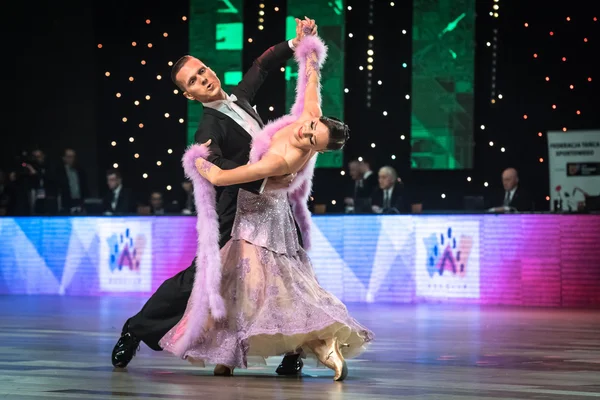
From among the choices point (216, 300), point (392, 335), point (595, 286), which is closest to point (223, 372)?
point (216, 300)

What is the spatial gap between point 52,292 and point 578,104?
6230 millimetres

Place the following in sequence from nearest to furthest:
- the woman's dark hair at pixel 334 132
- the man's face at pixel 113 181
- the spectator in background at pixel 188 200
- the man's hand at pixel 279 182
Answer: the woman's dark hair at pixel 334 132
the man's hand at pixel 279 182
the spectator in background at pixel 188 200
the man's face at pixel 113 181

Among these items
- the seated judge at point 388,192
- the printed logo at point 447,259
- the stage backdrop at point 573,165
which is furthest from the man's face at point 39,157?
the stage backdrop at point 573,165

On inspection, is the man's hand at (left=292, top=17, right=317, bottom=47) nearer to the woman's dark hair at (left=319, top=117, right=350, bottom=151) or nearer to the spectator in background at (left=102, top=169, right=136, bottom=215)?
the woman's dark hair at (left=319, top=117, right=350, bottom=151)

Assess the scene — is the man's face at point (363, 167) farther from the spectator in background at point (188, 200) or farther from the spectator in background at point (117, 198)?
the spectator in background at point (117, 198)

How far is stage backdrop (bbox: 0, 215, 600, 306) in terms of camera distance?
31.8 feet

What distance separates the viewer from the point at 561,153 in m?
Result: 12.5

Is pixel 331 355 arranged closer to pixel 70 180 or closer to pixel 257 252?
pixel 257 252

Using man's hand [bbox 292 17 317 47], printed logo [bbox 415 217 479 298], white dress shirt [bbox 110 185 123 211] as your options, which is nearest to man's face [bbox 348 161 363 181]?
printed logo [bbox 415 217 479 298]

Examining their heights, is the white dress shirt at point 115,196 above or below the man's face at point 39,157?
below

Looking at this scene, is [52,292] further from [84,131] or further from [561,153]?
[561,153]

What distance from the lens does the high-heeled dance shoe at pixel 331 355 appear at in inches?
175

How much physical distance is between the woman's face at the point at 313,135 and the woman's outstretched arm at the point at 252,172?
0.11 m

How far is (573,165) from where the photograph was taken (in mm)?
12445
